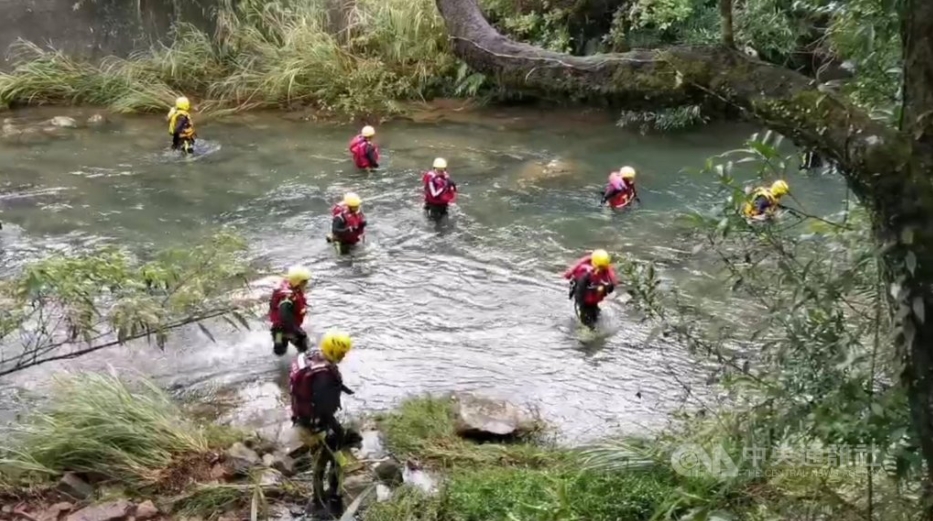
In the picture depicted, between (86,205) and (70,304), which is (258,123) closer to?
(86,205)

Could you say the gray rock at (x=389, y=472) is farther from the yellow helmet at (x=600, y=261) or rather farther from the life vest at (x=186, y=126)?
the life vest at (x=186, y=126)

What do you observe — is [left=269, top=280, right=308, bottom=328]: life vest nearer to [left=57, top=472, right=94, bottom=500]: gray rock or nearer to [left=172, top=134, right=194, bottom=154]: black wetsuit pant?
[left=57, top=472, right=94, bottom=500]: gray rock

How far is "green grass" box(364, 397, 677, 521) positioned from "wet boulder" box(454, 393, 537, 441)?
0.12 meters

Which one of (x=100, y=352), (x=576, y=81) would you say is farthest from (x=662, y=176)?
(x=576, y=81)

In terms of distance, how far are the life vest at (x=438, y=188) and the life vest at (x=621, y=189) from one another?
182 centimetres

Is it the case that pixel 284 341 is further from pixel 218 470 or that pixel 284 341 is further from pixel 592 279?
pixel 592 279

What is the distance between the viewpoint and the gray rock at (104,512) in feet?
16.7

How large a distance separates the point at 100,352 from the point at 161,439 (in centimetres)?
219

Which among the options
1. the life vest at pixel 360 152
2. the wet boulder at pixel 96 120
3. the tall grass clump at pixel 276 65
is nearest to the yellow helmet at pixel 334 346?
the life vest at pixel 360 152

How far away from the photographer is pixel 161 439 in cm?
589

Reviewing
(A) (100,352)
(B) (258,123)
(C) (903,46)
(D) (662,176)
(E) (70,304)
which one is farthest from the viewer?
(B) (258,123)

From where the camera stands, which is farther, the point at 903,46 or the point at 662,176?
the point at 662,176

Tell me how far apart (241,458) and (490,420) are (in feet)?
5.69

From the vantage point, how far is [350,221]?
32.1ft
